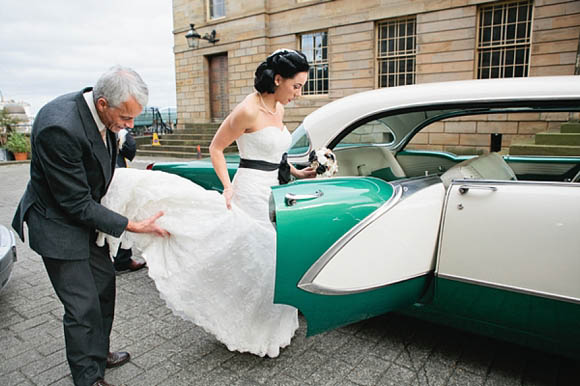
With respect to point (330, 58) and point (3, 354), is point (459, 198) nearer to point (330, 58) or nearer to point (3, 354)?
point (3, 354)

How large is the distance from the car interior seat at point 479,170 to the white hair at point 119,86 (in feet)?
6.30

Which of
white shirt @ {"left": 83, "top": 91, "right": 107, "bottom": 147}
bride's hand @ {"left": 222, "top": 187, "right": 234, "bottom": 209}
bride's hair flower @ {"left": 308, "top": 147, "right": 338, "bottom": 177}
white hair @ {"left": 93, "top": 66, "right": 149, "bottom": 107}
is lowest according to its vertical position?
bride's hand @ {"left": 222, "top": 187, "right": 234, "bottom": 209}

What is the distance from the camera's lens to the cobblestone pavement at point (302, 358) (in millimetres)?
2395

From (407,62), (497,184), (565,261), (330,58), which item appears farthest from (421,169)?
(330,58)

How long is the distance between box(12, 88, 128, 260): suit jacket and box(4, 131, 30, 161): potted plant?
18.9m

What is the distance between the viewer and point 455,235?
221 cm

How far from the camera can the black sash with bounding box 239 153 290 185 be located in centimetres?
270

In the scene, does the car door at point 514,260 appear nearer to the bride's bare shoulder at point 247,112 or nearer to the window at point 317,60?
the bride's bare shoulder at point 247,112

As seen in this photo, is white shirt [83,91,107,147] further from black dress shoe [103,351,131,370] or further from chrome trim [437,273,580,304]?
chrome trim [437,273,580,304]

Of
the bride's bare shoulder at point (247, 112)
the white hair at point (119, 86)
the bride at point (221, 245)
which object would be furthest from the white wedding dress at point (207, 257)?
the white hair at point (119, 86)

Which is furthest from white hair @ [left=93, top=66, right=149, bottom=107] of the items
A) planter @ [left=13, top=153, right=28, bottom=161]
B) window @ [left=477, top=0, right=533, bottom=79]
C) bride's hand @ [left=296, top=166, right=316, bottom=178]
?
planter @ [left=13, top=153, right=28, bottom=161]

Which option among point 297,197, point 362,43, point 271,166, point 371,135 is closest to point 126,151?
point 271,166

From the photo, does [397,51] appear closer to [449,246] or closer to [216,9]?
[216,9]

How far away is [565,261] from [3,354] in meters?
3.46
